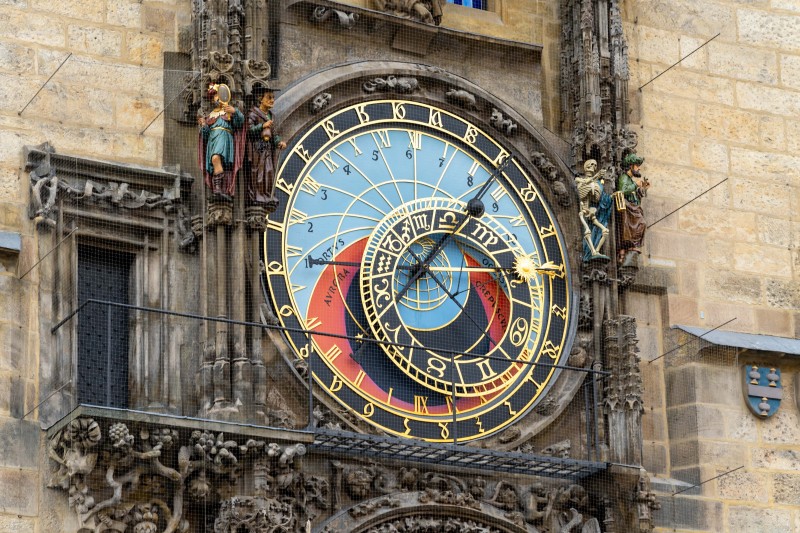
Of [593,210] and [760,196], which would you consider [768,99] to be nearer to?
[760,196]

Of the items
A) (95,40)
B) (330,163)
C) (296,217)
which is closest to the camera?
(95,40)

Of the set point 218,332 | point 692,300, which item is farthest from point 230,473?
point 692,300

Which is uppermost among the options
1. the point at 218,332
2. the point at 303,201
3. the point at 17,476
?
the point at 303,201

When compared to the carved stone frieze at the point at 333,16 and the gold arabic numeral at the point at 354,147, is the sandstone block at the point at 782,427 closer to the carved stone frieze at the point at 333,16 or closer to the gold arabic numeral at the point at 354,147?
the gold arabic numeral at the point at 354,147

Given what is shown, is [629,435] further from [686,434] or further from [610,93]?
[610,93]

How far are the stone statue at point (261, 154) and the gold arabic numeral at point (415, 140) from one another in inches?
43.3

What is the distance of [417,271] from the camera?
13977 mm

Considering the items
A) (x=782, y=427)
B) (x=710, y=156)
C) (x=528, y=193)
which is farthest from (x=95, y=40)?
(x=782, y=427)

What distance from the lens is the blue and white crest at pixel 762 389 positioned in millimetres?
14844

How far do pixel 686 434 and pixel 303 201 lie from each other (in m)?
2.98

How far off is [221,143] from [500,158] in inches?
84.9

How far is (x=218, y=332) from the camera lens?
13.1m

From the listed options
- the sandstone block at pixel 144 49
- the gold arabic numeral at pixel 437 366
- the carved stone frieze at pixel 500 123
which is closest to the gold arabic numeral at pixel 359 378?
the gold arabic numeral at pixel 437 366

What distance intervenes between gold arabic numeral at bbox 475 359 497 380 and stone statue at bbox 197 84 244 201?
6.33 feet
